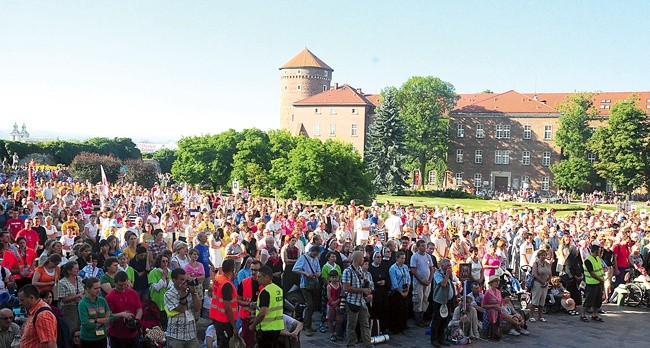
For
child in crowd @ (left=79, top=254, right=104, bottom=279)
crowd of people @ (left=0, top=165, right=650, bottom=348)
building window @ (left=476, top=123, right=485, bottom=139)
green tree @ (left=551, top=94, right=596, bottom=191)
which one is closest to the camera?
crowd of people @ (left=0, top=165, right=650, bottom=348)

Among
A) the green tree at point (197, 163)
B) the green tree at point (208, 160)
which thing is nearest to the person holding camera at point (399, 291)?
the green tree at point (208, 160)

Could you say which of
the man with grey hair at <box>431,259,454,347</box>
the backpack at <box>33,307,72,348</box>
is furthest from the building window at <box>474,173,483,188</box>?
the backpack at <box>33,307,72,348</box>

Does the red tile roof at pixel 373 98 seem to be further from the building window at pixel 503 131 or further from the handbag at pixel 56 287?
the handbag at pixel 56 287

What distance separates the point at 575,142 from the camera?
67.5m

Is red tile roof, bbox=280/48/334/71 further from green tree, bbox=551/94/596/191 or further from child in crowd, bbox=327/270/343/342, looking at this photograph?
child in crowd, bbox=327/270/343/342

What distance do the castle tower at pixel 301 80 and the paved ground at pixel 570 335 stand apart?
79.5 meters

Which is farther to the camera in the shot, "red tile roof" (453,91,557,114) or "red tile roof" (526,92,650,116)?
"red tile roof" (453,91,557,114)

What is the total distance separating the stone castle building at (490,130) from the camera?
74.1m

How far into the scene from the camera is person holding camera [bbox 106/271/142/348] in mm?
7285

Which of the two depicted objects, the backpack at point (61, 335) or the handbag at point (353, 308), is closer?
the backpack at point (61, 335)

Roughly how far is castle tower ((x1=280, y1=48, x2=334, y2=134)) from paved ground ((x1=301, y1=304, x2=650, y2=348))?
79.5m

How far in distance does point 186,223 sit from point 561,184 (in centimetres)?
5904

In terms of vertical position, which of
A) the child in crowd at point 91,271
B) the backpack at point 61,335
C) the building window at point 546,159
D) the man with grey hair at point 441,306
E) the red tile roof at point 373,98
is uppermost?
the red tile roof at point 373,98

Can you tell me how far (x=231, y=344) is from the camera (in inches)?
300
